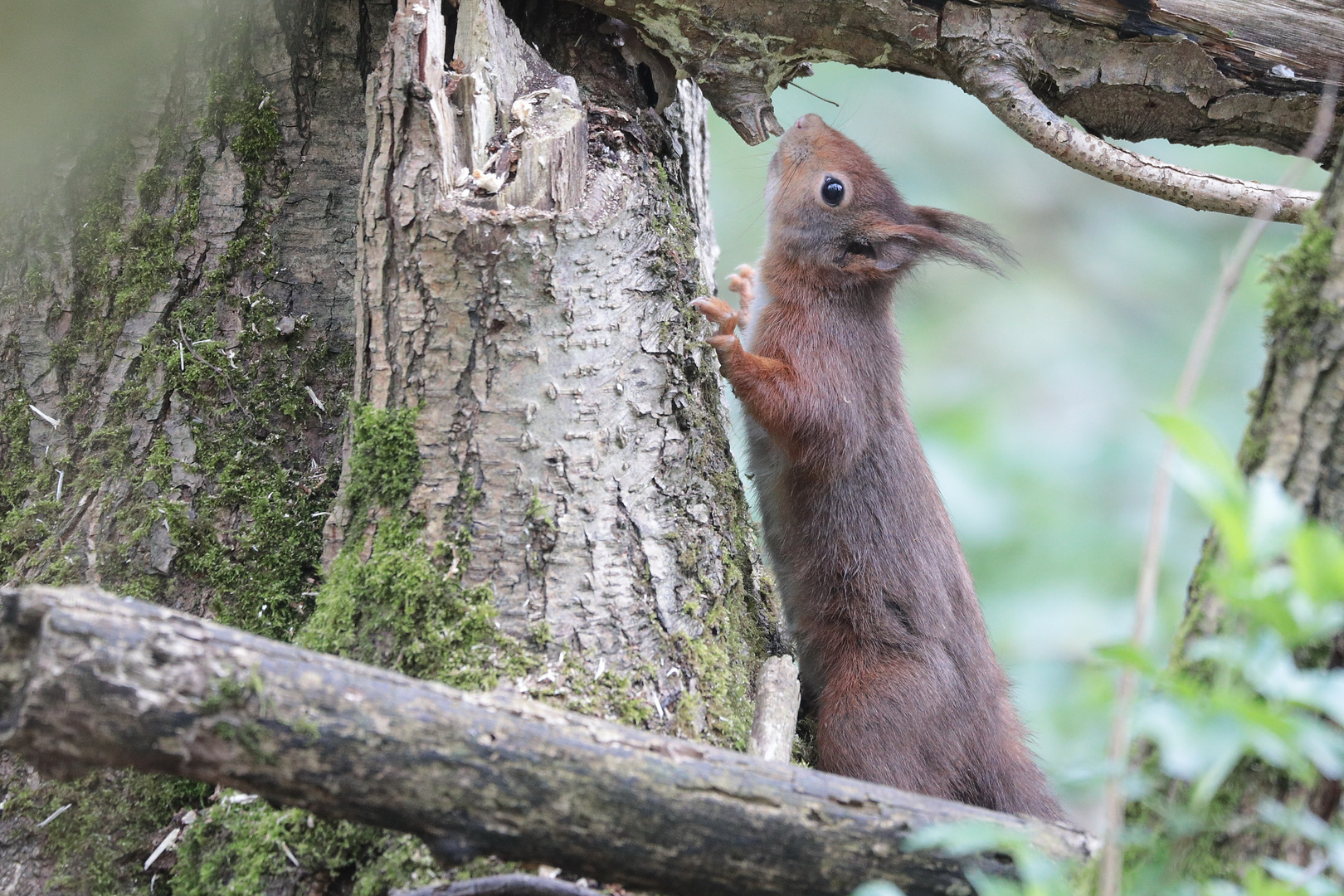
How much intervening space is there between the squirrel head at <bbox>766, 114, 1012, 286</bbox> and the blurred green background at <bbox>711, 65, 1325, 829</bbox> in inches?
10.0

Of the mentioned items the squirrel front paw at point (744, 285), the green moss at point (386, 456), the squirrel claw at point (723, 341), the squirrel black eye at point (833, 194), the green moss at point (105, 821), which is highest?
the squirrel black eye at point (833, 194)

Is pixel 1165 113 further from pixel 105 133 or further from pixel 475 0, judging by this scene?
pixel 105 133

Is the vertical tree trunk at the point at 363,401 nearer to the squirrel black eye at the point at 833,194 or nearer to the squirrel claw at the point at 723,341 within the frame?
the squirrel claw at the point at 723,341

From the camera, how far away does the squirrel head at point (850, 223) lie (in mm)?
4105

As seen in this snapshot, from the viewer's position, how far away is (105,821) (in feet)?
8.94

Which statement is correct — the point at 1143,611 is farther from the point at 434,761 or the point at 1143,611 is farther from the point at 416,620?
the point at 416,620

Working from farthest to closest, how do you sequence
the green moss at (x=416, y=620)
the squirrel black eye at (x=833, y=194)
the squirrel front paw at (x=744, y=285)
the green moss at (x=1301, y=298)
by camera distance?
the squirrel black eye at (x=833, y=194) < the squirrel front paw at (x=744, y=285) < the green moss at (x=416, y=620) < the green moss at (x=1301, y=298)

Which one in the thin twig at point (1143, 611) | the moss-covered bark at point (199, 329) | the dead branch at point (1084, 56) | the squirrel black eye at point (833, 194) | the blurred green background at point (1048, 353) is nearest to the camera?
the thin twig at point (1143, 611)

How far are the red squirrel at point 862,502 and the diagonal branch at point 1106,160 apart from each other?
760 millimetres

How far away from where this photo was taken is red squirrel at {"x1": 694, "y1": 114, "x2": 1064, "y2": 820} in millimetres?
3369

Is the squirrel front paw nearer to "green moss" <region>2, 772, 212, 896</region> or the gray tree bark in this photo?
the gray tree bark

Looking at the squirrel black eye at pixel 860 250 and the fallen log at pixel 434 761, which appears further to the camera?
the squirrel black eye at pixel 860 250

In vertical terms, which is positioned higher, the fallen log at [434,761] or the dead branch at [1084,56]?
the dead branch at [1084,56]

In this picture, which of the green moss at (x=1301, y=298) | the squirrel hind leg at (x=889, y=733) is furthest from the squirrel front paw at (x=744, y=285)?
the green moss at (x=1301, y=298)
